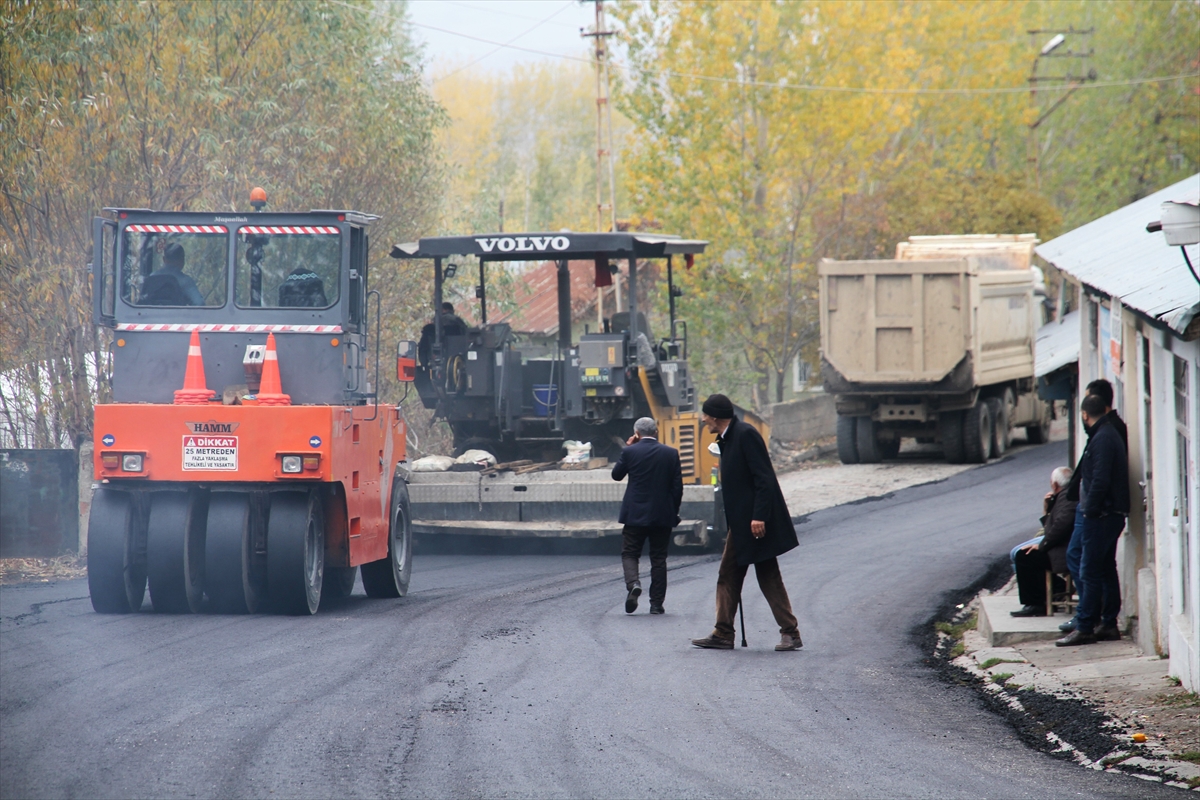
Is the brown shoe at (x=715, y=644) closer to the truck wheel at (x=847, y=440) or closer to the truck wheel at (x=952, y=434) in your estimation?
the truck wheel at (x=952, y=434)

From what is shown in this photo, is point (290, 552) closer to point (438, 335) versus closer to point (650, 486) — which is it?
point (650, 486)

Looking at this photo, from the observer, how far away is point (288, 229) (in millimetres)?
10633

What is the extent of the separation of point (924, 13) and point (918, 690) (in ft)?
105

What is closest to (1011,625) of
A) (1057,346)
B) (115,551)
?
(115,551)

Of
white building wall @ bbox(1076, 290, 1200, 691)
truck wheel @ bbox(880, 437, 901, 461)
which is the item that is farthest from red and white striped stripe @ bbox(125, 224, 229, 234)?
truck wheel @ bbox(880, 437, 901, 461)

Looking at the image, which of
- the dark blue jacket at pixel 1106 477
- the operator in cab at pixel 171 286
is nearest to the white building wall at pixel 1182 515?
the dark blue jacket at pixel 1106 477

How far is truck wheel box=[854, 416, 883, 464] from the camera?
72.7ft

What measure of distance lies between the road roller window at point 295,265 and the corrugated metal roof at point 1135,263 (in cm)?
552

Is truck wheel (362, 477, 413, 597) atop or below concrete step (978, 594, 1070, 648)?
atop

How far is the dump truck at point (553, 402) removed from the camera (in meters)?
14.1

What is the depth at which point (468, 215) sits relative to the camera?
26.3 meters

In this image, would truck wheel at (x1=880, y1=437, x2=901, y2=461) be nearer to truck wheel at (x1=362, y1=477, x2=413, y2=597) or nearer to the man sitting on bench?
truck wheel at (x1=362, y1=477, x2=413, y2=597)

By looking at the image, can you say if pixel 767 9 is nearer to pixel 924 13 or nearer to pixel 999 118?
pixel 924 13

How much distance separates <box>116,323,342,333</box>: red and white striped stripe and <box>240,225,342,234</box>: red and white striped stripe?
2.39ft
